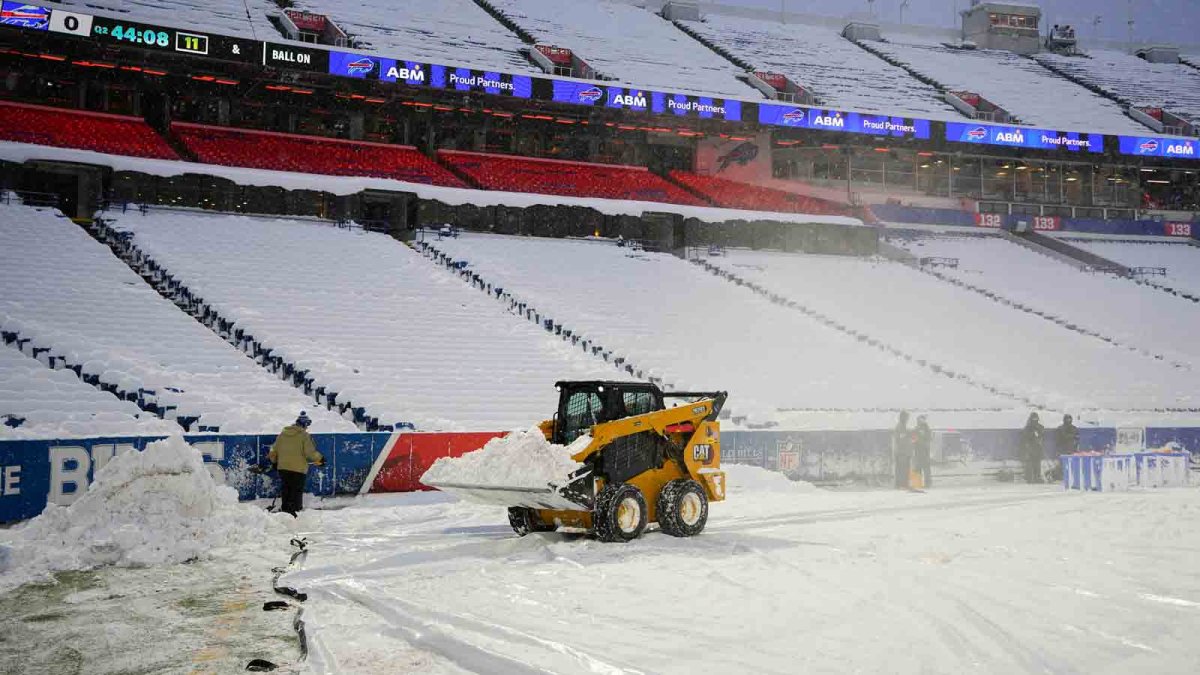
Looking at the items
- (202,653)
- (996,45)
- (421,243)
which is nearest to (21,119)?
(421,243)

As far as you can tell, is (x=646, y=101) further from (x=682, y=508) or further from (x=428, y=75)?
(x=682, y=508)

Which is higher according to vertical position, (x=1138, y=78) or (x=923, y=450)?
(x=1138, y=78)

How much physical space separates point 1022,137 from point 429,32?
25663 millimetres

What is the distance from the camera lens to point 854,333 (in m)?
28.5

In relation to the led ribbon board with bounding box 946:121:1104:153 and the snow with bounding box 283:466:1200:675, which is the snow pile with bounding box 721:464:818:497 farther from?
the led ribbon board with bounding box 946:121:1104:153

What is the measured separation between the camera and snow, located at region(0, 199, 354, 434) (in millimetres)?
17188

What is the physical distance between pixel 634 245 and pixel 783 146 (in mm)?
13312

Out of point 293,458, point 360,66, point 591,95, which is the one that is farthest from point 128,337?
point 591,95

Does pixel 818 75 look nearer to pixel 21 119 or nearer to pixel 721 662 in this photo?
pixel 21 119

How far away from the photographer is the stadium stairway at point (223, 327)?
18.7m

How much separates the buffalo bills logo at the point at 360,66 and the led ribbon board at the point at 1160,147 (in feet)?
108

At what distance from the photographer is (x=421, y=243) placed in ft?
100.0

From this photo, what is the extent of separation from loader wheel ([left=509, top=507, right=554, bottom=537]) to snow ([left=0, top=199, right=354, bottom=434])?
618 cm

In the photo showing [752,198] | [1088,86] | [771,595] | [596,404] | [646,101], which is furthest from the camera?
[1088,86]
